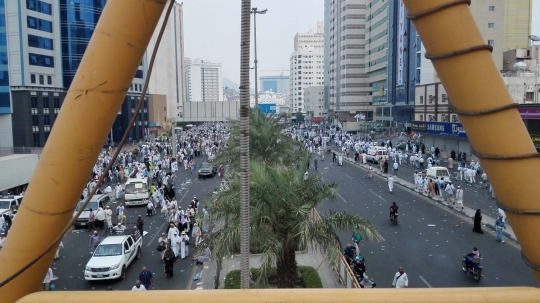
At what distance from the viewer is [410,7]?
3324 millimetres

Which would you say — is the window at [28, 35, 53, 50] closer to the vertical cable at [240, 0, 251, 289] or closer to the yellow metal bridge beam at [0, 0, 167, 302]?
the vertical cable at [240, 0, 251, 289]

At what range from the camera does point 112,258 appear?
45.7 ft

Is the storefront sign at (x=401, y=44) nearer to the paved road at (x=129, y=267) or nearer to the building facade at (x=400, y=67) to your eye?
the building facade at (x=400, y=67)

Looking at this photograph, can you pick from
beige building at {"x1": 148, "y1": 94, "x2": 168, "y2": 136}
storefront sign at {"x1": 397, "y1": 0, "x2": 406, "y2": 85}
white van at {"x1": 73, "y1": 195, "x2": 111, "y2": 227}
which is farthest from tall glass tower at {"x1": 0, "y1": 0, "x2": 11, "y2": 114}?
storefront sign at {"x1": 397, "y1": 0, "x2": 406, "y2": 85}

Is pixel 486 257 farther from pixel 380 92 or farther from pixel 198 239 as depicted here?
pixel 380 92

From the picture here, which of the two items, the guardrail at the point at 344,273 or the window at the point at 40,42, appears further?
the window at the point at 40,42

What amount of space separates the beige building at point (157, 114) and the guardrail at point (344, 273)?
227 feet

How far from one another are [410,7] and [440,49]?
36cm

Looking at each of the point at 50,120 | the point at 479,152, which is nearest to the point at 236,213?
the point at 479,152

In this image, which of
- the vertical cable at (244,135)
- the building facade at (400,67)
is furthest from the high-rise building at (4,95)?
the vertical cable at (244,135)

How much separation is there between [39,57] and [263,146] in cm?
4356

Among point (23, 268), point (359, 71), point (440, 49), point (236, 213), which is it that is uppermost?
point (359, 71)

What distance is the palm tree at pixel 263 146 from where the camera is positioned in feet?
71.5

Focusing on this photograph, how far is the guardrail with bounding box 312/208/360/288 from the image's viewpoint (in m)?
11.1
